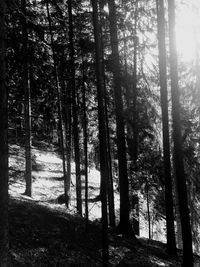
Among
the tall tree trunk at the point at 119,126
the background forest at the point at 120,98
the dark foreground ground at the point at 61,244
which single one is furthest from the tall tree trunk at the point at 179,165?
the tall tree trunk at the point at 119,126

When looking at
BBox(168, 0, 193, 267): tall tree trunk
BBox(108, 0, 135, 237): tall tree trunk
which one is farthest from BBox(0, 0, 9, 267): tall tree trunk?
BBox(108, 0, 135, 237): tall tree trunk

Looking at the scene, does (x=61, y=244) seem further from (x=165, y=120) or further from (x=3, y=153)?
(x=165, y=120)

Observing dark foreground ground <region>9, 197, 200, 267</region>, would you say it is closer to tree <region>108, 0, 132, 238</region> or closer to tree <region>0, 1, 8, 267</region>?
tree <region>108, 0, 132, 238</region>

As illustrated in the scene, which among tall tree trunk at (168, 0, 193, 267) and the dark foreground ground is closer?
the dark foreground ground

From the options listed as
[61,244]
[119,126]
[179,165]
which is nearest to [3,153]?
[61,244]

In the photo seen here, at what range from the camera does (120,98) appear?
15344mm

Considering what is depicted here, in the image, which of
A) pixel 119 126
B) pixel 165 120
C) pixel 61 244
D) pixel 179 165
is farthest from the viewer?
pixel 119 126

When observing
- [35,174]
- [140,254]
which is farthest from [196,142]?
[35,174]

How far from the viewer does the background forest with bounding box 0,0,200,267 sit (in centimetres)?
1150

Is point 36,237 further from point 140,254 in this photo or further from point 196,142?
point 196,142

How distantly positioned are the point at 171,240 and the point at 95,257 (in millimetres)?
4226

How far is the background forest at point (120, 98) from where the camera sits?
1150 cm

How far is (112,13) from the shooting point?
49.3ft

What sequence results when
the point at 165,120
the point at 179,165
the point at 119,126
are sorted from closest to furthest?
the point at 179,165, the point at 165,120, the point at 119,126
